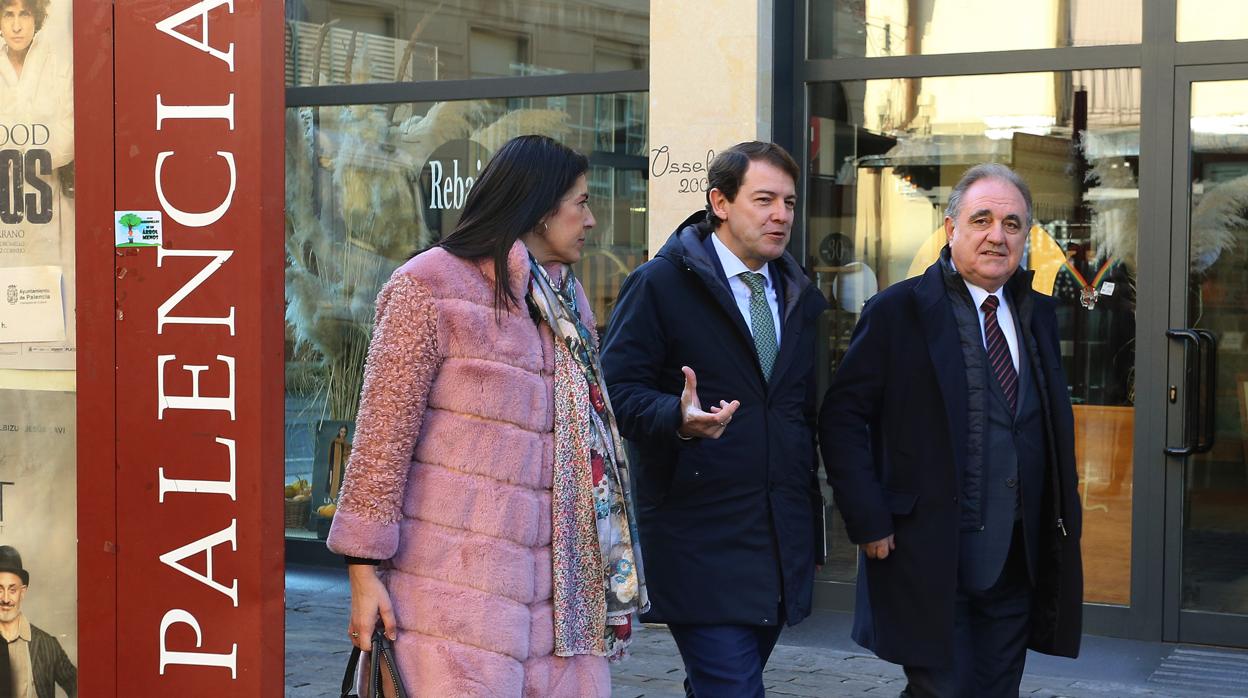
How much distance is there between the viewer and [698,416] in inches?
143

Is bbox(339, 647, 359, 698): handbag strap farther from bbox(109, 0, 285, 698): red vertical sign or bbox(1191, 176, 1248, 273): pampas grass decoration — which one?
bbox(1191, 176, 1248, 273): pampas grass decoration

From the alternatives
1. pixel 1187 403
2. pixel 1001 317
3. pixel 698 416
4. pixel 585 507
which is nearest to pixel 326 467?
pixel 1187 403

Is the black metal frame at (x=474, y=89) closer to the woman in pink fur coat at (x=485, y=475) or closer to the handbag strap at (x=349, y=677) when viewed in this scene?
the woman in pink fur coat at (x=485, y=475)

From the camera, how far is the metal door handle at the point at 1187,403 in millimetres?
6945

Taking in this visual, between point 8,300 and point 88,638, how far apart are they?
3.17 feet

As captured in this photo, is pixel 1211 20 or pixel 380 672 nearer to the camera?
pixel 380 672

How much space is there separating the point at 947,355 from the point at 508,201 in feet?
4.79

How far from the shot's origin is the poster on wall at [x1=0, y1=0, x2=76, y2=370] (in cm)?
411

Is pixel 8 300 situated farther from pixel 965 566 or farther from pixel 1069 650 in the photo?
pixel 1069 650

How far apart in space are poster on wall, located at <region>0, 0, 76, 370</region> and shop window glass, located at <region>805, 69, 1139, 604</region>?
14.3ft

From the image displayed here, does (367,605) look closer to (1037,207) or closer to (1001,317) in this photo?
(1001,317)

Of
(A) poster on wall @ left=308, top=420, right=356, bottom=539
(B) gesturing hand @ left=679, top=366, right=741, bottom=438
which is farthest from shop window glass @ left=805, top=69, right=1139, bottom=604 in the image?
(B) gesturing hand @ left=679, top=366, right=741, bottom=438

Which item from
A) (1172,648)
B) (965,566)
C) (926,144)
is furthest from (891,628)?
(926,144)

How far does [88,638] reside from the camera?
3973 mm
